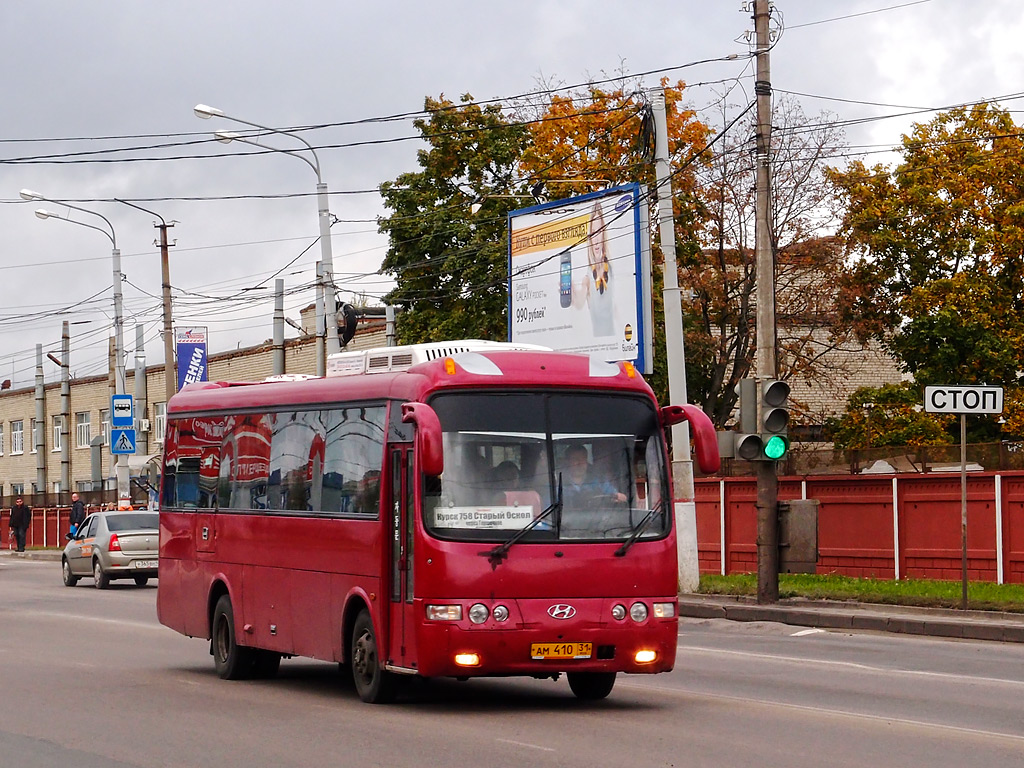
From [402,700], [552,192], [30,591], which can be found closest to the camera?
[402,700]

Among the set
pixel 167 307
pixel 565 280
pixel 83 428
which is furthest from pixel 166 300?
pixel 83 428

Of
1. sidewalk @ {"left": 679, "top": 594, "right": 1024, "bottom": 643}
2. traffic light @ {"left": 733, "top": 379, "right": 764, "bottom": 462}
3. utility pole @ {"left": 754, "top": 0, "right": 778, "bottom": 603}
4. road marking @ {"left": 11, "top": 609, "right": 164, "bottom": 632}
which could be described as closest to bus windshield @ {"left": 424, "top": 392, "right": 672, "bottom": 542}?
sidewalk @ {"left": 679, "top": 594, "right": 1024, "bottom": 643}

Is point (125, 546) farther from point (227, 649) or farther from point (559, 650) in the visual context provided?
point (559, 650)

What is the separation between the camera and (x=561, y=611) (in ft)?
37.7

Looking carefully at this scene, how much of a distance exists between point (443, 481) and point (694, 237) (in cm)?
3179

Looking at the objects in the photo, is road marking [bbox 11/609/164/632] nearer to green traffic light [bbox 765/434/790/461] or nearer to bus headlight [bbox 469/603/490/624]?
green traffic light [bbox 765/434/790/461]

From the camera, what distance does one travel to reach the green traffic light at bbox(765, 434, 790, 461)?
23.0 m

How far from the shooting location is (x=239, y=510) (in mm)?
14836

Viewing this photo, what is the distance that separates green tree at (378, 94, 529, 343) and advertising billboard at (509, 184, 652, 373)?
8726 millimetres

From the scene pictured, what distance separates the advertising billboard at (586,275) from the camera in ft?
99.7

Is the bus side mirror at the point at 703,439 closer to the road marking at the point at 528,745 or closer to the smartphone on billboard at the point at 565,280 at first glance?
the road marking at the point at 528,745

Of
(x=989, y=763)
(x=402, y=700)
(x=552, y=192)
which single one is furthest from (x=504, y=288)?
(x=989, y=763)

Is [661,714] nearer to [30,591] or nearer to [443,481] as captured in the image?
[443,481]

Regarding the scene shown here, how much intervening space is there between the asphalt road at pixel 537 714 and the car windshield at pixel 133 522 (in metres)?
13.9
